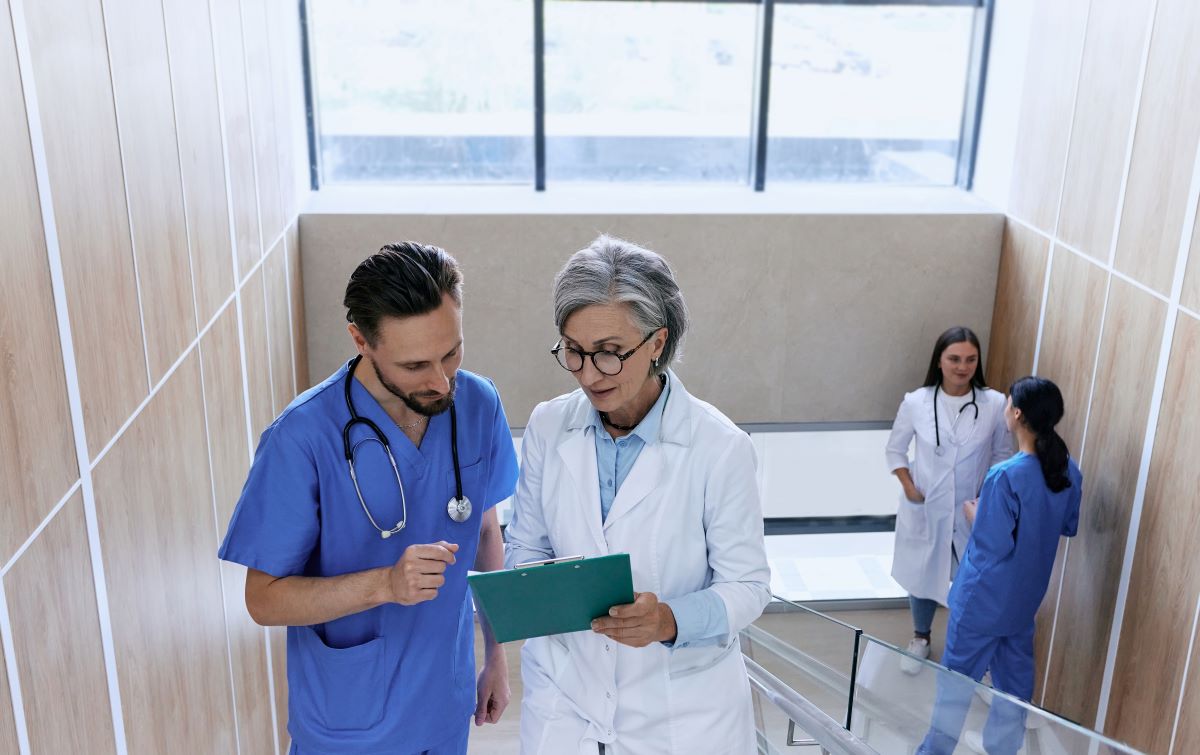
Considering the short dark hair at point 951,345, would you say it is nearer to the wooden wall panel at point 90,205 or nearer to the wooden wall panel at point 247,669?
the wooden wall panel at point 247,669

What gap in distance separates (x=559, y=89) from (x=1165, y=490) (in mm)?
3708

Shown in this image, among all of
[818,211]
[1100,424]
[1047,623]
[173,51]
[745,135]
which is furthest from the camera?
[745,135]

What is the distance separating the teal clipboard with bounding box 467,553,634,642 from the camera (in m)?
1.83

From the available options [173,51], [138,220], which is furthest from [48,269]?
[173,51]

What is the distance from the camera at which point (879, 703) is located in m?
3.18

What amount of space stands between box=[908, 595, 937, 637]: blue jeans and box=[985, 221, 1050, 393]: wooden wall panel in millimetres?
1227

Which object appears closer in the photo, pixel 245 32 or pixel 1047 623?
pixel 245 32

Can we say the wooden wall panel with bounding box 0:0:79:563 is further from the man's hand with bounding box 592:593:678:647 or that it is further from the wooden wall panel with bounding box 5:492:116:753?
the man's hand with bounding box 592:593:678:647

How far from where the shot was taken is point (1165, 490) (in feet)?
12.1

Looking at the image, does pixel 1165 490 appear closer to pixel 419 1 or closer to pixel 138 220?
pixel 138 220

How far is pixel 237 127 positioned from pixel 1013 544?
339cm

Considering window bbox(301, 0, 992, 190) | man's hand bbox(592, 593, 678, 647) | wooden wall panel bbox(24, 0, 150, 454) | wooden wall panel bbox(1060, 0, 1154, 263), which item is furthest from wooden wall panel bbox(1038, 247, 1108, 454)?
wooden wall panel bbox(24, 0, 150, 454)

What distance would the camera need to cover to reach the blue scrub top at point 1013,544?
397cm

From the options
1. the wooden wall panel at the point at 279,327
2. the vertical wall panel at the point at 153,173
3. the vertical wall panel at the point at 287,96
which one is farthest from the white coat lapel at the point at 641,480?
the vertical wall panel at the point at 287,96
